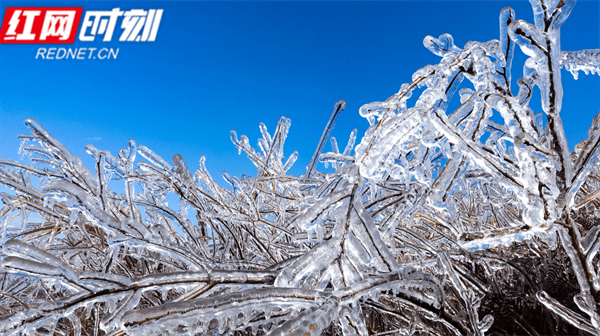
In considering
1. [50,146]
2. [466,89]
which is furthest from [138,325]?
[466,89]

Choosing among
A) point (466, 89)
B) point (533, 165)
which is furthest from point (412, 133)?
point (466, 89)

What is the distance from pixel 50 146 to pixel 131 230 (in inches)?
15.6

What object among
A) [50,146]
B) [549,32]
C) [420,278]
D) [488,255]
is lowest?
[420,278]

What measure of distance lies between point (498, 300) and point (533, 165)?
927 mm

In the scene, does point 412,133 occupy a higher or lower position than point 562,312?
higher

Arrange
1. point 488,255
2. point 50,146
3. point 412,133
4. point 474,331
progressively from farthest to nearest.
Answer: point 488,255, point 50,146, point 474,331, point 412,133

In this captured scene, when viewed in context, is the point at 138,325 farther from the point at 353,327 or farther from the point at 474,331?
the point at 474,331

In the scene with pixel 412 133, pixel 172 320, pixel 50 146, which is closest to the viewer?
pixel 172 320

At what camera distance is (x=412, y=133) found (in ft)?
1.96

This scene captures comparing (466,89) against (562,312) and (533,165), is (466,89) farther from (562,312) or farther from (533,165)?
(562,312)

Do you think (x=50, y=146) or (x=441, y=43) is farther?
(x=50, y=146)

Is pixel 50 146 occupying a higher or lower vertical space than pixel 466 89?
lower

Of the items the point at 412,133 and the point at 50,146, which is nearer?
the point at 412,133

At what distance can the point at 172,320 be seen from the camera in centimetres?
46
